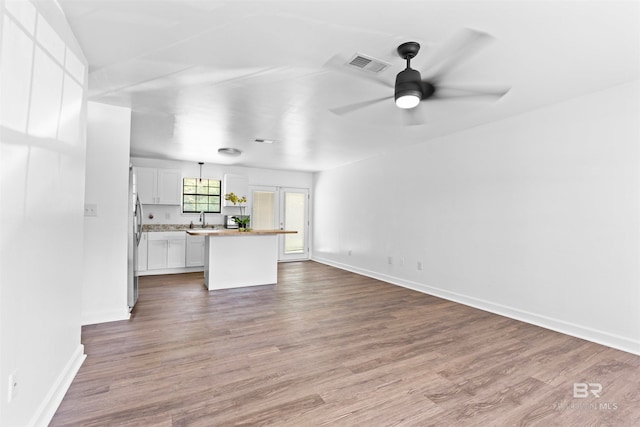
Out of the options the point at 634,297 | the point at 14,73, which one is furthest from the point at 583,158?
the point at 14,73

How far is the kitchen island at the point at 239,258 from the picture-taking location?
15.6 feet

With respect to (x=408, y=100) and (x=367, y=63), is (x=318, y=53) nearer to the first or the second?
(x=367, y=63)

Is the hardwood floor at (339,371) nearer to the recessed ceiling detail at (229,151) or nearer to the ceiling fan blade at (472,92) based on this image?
the ceiling fan blade at (472,92)

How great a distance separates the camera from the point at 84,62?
2.38m

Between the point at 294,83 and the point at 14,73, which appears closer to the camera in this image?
the point at 14,73

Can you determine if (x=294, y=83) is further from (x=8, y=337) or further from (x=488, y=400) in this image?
(x=488, y=400)

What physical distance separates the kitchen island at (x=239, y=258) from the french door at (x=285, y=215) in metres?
2.36

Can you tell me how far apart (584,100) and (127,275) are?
5.24 meters

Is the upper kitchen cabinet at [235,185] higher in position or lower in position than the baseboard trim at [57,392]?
higher

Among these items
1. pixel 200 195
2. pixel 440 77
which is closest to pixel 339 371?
pixel 440 77

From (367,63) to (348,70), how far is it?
0.63ft

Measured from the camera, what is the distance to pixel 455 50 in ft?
7.43

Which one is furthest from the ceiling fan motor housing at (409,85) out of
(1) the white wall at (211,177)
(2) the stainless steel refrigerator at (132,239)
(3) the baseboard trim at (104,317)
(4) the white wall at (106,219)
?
(1) the white wall at (211,177)

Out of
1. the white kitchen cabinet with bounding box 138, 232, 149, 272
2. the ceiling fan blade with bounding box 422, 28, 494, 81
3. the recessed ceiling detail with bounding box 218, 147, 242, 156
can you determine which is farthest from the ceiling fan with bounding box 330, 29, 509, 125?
the white kitchen cabinet with bounding box 138, 232, 149, 272
